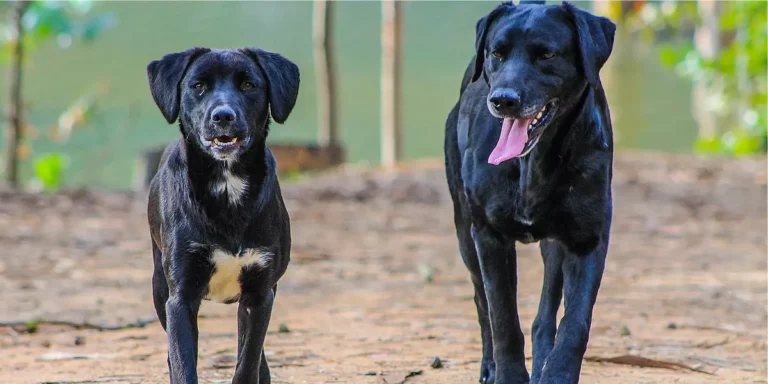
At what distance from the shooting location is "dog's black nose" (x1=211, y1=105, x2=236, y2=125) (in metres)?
3.97

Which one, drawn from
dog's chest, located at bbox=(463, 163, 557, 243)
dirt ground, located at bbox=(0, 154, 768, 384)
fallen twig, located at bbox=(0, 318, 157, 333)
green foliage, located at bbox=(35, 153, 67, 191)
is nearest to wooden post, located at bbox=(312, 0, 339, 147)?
dirt ground, located at bbox=(0, 154, 768, 384)

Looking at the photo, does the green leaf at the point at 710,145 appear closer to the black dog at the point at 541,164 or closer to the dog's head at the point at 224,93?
the black dog at the point at 541,164

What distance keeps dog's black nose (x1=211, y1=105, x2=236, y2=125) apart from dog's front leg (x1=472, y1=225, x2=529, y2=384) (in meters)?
1.13

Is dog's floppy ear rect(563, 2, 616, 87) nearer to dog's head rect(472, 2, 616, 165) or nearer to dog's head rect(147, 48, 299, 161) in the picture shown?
dog's head rect(472, 2, 616, 165)

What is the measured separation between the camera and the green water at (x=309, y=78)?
60.5ft

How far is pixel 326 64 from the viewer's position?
1531cm

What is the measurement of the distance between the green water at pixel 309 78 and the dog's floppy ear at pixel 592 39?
42.9ft

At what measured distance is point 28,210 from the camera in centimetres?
1135

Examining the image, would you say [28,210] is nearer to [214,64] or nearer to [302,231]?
[302,231]

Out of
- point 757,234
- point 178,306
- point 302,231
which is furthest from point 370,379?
point 757,234

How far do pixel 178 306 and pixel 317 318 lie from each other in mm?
2651

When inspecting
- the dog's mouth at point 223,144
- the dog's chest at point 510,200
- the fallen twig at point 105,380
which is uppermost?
the dog's mouth at point 223,144

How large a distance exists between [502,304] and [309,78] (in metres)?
18.3

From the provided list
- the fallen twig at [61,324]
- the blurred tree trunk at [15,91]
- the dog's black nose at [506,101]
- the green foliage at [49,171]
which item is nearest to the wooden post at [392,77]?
the green foliage at [49,171]
